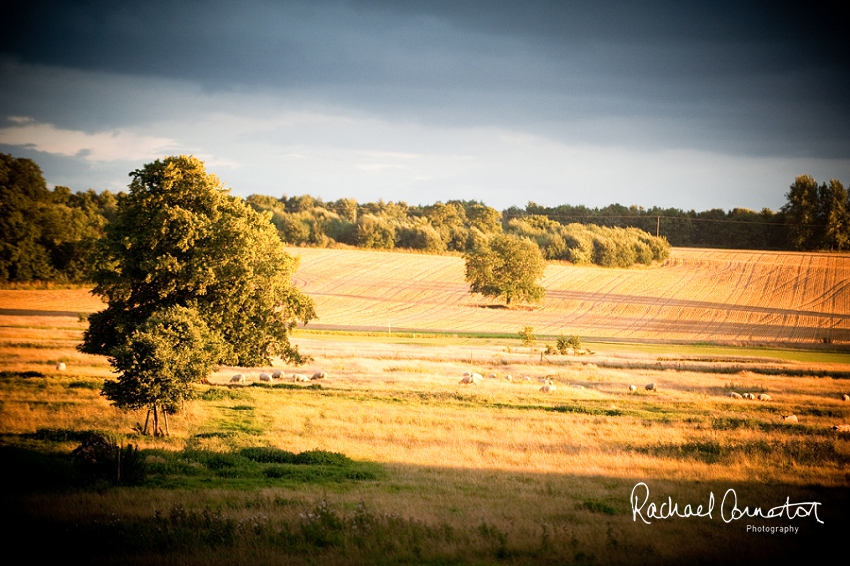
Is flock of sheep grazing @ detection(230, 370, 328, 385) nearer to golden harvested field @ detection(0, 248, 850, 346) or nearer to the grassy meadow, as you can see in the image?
the grassy meadow

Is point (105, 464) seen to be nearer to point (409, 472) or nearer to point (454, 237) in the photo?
point (409, 472)

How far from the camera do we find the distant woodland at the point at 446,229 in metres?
79.2

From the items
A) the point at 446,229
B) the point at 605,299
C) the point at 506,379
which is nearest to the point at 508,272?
the point at 605,299

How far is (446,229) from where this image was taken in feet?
492

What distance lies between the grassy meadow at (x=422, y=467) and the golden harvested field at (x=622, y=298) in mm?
36387

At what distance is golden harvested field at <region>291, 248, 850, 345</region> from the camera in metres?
80.4

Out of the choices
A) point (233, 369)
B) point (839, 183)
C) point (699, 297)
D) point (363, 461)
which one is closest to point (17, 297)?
point (233, 369)

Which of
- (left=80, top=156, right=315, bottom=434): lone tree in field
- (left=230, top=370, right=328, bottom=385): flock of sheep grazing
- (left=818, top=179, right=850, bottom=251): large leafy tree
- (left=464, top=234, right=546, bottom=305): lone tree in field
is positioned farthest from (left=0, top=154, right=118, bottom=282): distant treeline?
(left=818, top=179, right=850, bottom=251): large leafy tree

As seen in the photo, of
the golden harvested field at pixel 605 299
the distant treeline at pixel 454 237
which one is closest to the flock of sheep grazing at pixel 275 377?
the golden harvested field at pixel 605 299

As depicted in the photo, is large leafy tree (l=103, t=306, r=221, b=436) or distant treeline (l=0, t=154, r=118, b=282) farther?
distant treeline (l=0, t=154, r=118, b=282)

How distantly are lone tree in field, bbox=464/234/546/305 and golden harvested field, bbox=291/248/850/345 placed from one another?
10.00 ft

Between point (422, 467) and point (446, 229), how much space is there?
434 ft

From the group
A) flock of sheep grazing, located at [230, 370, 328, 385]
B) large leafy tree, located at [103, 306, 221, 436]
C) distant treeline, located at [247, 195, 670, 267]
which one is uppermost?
distant treeline, located at [247, 195, 670, 267]

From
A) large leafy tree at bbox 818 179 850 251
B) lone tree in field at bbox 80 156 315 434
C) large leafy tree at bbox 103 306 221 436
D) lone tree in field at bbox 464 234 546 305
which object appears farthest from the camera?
large leafy tree at bbox 818 179 850 251
